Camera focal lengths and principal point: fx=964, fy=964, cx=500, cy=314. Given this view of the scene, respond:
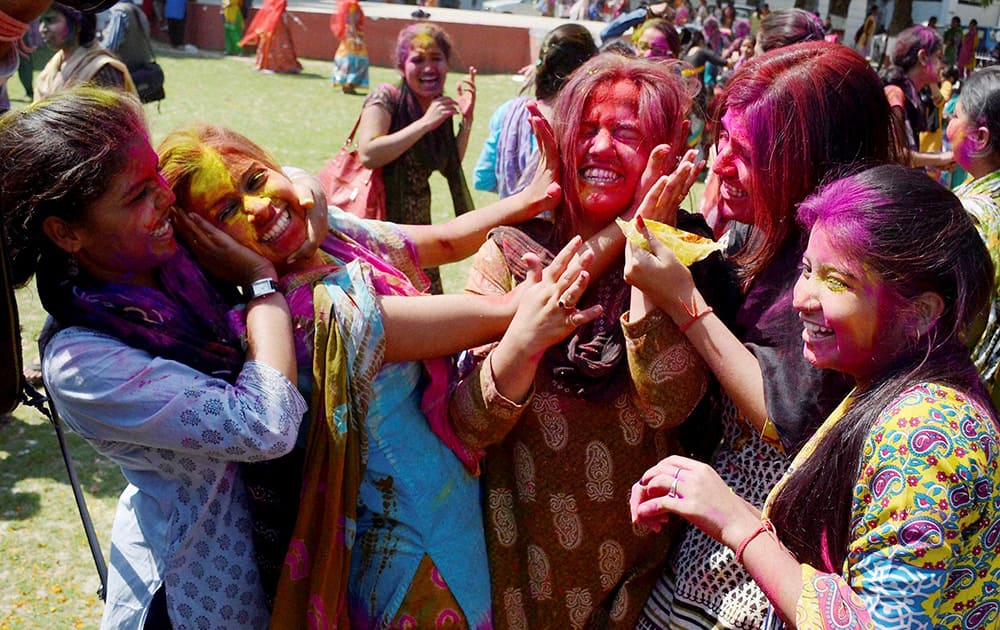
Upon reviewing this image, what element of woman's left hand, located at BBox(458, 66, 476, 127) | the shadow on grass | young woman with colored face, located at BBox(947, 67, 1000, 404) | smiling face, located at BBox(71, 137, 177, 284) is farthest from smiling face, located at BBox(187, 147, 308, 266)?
woman's left hand, located at BBox(458, 66, 476, 127)

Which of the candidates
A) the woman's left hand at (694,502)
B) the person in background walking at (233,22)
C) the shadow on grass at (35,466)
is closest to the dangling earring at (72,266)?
the woman's left hand at (694,502)

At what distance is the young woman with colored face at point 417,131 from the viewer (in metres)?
5.64

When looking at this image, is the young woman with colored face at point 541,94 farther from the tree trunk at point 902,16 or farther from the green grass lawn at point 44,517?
the tree trunk at point 902,16

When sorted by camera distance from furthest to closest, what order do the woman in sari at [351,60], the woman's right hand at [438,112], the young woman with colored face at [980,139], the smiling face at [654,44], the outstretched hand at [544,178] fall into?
1. the woman in sari at [351,60]
2. the smiling face at [654,44]
3. the woman's right hand at [438,112]
4. the young woman with colored face at [980,139]
5. the outstretched hand at [544,178]

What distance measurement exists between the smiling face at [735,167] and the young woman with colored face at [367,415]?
370mm

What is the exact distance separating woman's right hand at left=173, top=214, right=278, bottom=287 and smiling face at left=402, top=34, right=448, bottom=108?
399 cm

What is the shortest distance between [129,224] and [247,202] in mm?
267

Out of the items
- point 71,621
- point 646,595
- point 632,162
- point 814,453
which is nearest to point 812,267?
point 814,453

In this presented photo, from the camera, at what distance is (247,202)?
2.18m

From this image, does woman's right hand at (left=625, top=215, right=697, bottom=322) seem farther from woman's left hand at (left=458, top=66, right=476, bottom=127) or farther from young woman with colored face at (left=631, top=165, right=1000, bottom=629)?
woman's left hand at (left=458, top=66, right=476, bottom=127)

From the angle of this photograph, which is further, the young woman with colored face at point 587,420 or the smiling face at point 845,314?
the young woman with colored face at point 587,420

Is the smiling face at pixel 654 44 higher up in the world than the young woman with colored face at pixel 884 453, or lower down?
lower down

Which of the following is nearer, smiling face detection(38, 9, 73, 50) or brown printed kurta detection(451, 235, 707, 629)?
brown printed kurta detection(451, 235, 707, 629)

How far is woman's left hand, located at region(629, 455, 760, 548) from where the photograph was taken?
1.81 m
